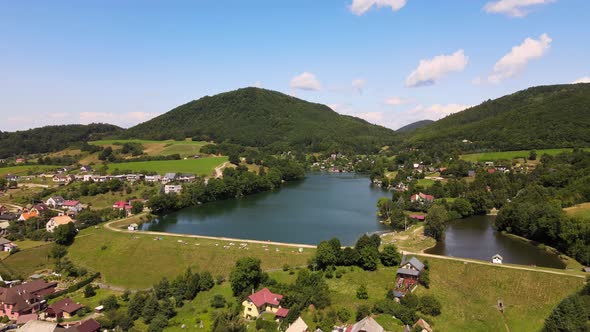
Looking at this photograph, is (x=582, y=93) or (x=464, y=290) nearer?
(x=464, y=290)

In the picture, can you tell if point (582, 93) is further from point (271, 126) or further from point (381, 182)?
point (271, 126)

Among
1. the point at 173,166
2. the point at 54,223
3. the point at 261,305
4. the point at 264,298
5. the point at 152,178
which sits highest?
the point at 173,166

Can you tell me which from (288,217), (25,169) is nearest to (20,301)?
(288,217)

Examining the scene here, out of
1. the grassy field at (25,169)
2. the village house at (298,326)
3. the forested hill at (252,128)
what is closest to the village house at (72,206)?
the grassy field at (25,169)

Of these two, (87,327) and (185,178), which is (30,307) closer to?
(87,327)

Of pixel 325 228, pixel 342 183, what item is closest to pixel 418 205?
pixel 325 228

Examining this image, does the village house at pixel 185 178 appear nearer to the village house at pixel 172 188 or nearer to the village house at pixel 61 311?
the village house at pixel 172 188
